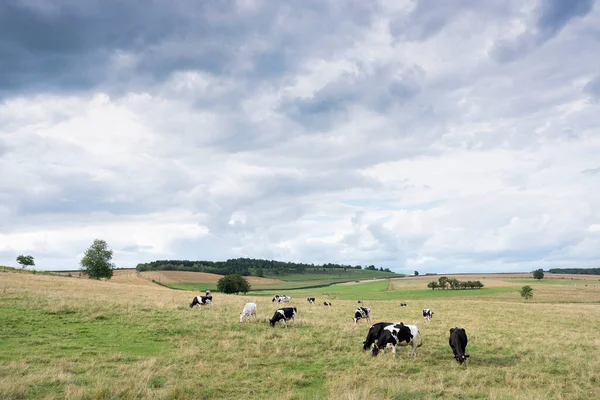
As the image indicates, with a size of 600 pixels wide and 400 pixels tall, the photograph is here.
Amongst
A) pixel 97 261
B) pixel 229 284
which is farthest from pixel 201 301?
pixel 97 261

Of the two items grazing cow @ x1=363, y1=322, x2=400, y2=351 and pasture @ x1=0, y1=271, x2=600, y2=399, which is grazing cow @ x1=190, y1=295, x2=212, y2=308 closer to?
pasture @ x1=0, y1=271, x2=600, y2=399

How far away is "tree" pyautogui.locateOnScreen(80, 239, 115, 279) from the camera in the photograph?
97.9m

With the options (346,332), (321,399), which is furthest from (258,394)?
(346,332)

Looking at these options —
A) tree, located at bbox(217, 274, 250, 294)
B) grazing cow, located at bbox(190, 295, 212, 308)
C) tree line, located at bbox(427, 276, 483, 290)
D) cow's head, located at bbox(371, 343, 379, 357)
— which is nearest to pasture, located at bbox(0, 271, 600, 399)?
cow's head, located at bbox(371, 343, 379, 357)

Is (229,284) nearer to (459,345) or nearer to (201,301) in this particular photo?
(201,301)

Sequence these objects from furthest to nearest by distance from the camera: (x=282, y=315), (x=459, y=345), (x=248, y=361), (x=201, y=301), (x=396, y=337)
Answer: (x=201, y=301) < (x=282, y=315) < (x=396, y=337) < (x=459, y=345) < (x=248, y=361)

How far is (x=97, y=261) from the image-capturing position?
98750mm

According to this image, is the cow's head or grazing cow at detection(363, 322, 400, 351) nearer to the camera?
the cow's head

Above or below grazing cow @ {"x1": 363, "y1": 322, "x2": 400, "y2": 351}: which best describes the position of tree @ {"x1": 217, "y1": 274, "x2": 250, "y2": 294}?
below

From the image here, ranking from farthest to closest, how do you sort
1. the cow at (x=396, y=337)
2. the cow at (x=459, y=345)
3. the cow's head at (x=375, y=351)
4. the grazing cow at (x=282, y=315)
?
the grazing cow at (x=282, y=315), the cow at (x=396, y=337), the cow's head at (x=375, y=351), the cow at (x=459, y=345)

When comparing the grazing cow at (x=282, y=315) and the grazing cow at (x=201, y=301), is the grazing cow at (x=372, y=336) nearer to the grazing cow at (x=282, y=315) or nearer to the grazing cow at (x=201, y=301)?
the grazing cow at (x=282, y=315)

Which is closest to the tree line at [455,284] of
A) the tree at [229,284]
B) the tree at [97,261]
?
the tree at [229,284]

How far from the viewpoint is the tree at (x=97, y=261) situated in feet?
321

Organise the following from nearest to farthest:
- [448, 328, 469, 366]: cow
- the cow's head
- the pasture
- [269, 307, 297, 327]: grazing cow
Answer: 1. the pasture
2. [448, 328, 469, 366]: cow
3. the cow's head
4. [269, 307, 297, 327]: grazing cow
